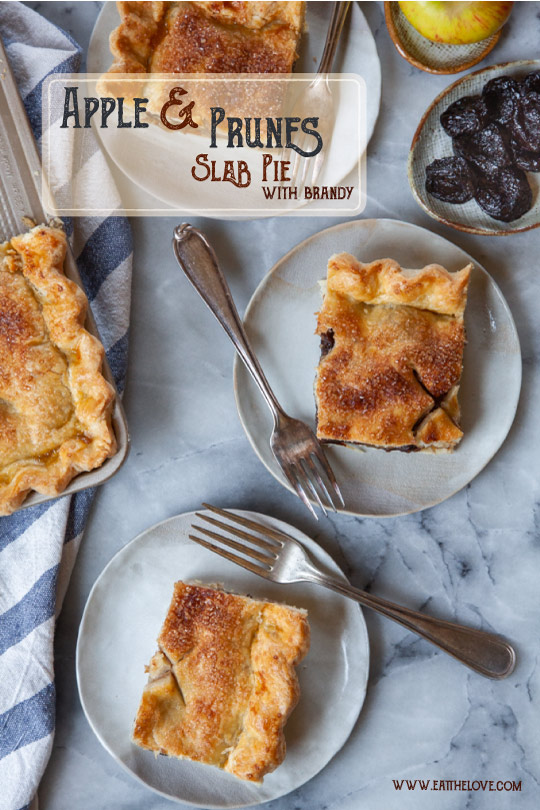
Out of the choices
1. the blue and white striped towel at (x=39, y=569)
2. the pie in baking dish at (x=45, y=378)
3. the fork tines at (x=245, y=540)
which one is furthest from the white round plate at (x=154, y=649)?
the pie in baking dish at (x=45, y=378)

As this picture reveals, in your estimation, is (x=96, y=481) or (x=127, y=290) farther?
(x=127, y=290)

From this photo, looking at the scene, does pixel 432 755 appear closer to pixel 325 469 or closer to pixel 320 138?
pixel 325 469

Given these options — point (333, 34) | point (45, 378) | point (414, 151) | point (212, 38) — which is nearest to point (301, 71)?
point (333, 34)

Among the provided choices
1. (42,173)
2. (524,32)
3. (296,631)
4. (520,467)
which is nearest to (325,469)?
(296,631)

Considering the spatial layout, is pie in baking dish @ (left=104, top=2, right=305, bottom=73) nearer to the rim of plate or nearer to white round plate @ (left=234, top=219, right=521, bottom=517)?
the rim of plate

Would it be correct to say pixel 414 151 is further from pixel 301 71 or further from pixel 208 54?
pixel 208 54

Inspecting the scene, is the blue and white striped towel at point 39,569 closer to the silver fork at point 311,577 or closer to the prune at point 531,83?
the silver fork at point 311,577
